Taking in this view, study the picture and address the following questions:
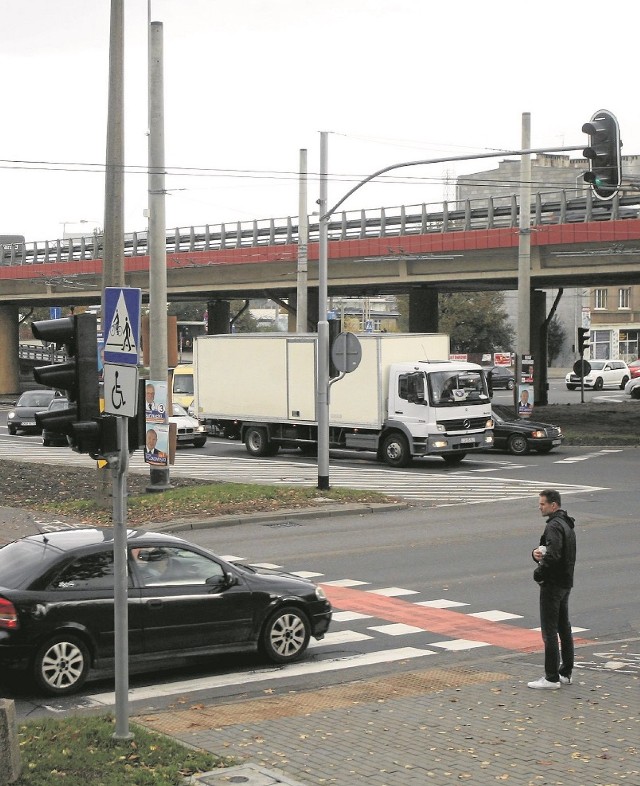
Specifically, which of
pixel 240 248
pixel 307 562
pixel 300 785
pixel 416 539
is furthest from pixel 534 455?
pixel 300 785

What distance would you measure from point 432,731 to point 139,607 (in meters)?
3.10

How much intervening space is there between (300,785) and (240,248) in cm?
4849

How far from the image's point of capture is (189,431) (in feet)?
124

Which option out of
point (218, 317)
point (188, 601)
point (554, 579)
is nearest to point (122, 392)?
point (188, 601)

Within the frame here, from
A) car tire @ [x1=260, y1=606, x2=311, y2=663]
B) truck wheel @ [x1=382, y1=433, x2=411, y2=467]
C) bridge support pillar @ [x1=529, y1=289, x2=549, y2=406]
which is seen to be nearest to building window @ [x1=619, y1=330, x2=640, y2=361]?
bridge support pillar @ [x1=529, y1=289, x2=549, y2=406]

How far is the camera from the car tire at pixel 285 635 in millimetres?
11625

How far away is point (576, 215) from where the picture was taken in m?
44.1

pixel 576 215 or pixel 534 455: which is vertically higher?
pixel 576 215

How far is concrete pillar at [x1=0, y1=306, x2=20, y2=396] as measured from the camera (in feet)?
250

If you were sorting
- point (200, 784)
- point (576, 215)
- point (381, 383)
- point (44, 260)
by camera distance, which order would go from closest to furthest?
point (200, 784), point (381, 383), point (576, 215), point (44, 260)

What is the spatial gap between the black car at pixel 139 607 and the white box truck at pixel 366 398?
19.8 meters

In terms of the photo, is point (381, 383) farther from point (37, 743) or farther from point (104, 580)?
point (37, 743)

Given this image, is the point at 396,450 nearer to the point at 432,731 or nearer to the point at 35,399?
the point at 35,399

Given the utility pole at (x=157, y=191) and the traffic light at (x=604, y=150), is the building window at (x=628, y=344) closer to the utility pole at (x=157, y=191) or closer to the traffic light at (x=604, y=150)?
the utility pole at (x=157, y=191)
